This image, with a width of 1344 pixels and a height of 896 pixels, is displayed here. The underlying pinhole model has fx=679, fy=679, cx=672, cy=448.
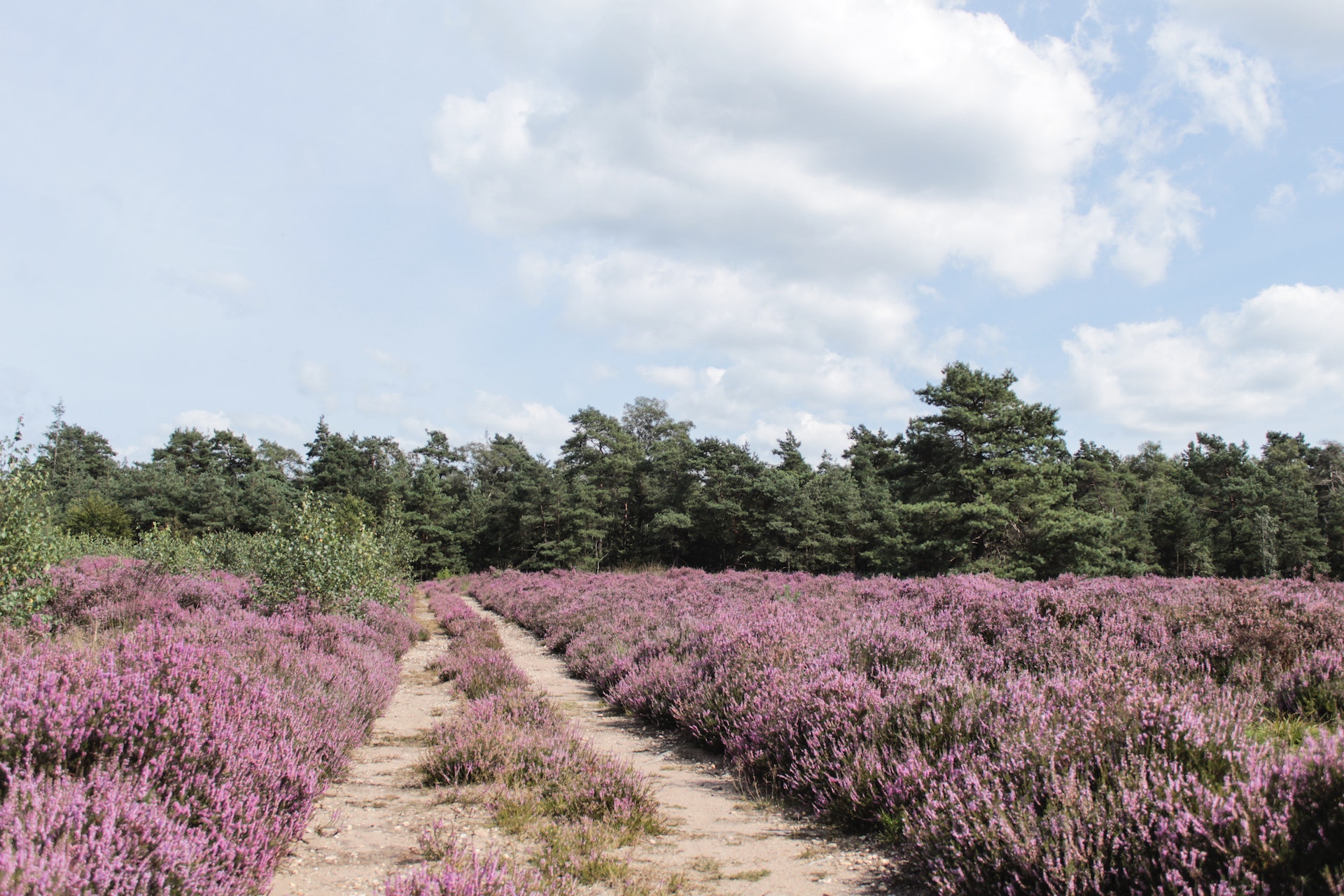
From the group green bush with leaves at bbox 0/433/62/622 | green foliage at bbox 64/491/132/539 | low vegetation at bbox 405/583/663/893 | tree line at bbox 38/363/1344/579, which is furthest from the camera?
green foliage at bbox 64/491/132/539

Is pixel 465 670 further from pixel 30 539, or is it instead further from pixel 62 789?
pixel 62 789

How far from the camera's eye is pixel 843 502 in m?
40.1

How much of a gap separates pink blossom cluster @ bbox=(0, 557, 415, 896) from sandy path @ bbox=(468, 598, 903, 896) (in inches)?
79.7

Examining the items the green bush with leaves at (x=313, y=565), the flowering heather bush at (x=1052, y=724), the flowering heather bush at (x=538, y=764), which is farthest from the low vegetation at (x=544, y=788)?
the green bush with leaves at (x=313, y=565)

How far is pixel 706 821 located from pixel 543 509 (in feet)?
150

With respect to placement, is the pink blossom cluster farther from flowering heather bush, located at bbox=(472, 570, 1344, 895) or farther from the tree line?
the tree line

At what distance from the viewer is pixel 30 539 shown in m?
8.12

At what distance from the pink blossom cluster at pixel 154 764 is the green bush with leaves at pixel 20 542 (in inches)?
103

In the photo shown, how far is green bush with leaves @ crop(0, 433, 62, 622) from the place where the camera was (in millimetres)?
7773

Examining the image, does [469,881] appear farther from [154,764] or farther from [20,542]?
[20,542]

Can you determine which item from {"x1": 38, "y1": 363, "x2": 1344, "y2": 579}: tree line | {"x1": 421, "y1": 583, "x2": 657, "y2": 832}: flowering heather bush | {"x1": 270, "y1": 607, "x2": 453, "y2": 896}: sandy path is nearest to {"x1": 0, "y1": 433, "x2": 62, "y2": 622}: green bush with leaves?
{"x1": 270, "y1": 607, "x2": 453, "y2": 896}: sandy path

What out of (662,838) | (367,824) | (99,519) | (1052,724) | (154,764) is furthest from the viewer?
(99,519)

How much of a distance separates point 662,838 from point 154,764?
2704mm

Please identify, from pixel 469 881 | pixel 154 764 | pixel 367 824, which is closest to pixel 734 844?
pixel 469 881
